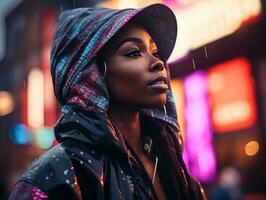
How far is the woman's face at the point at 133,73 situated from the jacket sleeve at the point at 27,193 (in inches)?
22.4

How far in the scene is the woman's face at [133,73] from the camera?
2004 mm

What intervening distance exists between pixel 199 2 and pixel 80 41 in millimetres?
9334

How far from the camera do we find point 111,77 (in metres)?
2.04

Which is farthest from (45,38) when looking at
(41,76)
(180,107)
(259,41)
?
(259,41)

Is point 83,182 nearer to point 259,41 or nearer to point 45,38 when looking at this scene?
point 259,41

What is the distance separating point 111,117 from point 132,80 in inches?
8.0

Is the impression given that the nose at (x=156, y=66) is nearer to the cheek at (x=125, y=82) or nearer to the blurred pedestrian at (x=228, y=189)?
the cheek at (x=125, y=82)

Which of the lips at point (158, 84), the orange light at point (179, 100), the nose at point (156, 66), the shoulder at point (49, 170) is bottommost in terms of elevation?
the orange light at point (179, 100)

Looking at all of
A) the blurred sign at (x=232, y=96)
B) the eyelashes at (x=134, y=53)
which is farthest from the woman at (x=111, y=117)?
the blurred sign at (x=232, y=96)

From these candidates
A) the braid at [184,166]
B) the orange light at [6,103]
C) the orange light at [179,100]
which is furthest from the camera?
the orange light at [6,103]

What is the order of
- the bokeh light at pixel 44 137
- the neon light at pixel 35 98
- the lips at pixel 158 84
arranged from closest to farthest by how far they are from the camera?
the lips at pixel 158 84
the bokeh light at pixel 44 137
the neon light at pixel 35 98

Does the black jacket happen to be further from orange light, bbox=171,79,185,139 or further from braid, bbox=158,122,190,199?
orange light, bbox=171,79,185,139

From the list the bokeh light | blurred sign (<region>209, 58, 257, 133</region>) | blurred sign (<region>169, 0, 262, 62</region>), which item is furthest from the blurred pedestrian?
the bokeh light

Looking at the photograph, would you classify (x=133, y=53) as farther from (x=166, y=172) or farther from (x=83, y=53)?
(x=166, y=172)
